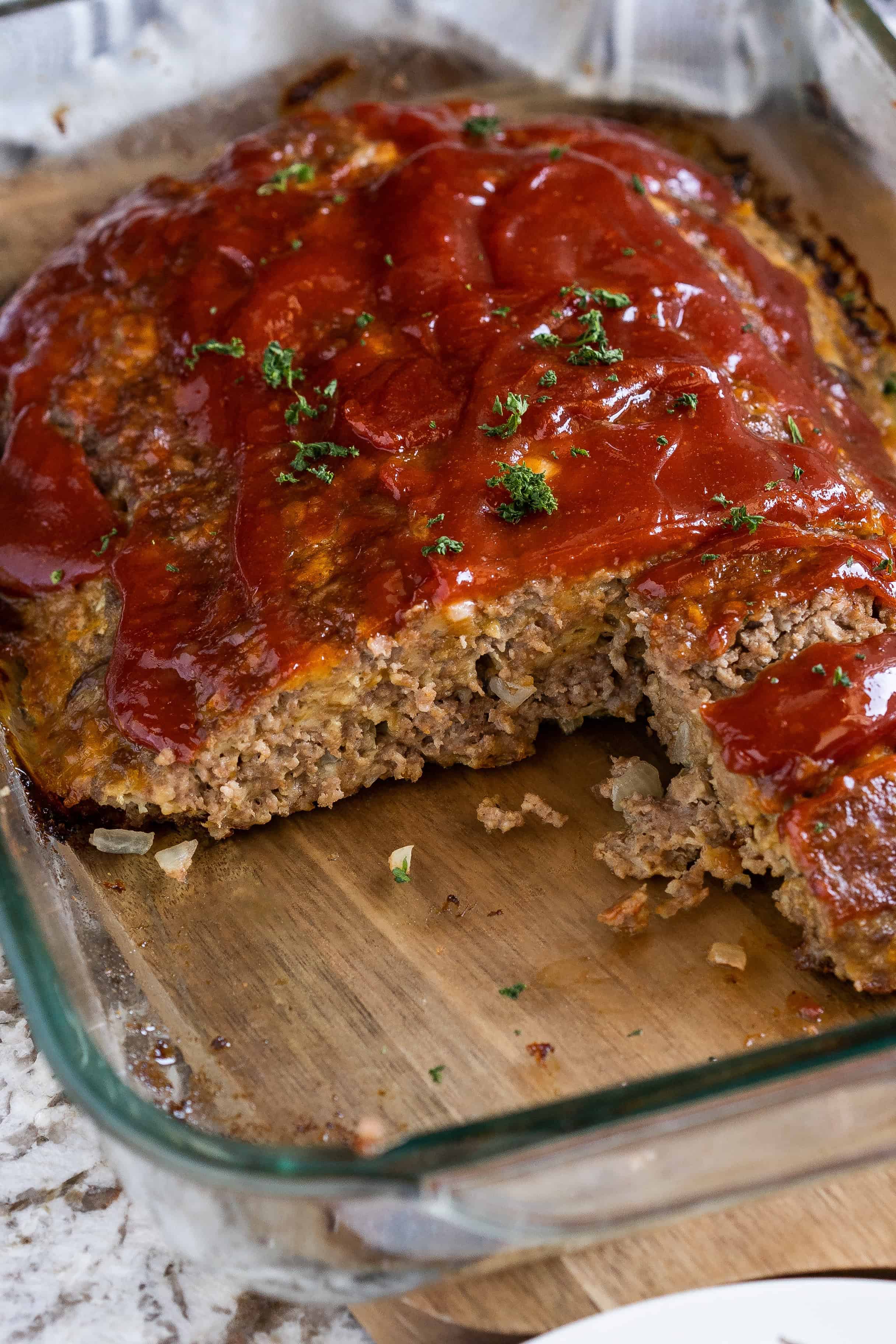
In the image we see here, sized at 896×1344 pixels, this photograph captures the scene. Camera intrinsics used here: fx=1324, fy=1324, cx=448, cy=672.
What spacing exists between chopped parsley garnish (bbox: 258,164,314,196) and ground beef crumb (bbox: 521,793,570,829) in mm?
2683

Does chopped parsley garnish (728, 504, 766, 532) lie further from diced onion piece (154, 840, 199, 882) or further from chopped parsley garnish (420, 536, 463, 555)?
diced onion piece (154, 840, 199, 882)

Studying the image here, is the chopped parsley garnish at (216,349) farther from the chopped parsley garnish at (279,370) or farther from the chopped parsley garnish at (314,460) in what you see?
the chopped parsley garnish at (314,460)

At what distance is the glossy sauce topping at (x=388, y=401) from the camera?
13.7ft

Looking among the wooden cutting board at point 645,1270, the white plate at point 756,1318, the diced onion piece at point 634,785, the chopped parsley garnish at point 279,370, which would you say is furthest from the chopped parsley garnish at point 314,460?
the white plate at point 756,1318

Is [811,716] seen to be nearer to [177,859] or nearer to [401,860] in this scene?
[401,860]

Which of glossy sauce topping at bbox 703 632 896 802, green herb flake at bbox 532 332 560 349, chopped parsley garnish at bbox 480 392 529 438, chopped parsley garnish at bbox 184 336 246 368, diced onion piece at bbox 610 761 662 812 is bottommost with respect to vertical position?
diced onion piece at bbox 610 761 662 812

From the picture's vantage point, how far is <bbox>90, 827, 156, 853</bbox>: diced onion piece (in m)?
4.38

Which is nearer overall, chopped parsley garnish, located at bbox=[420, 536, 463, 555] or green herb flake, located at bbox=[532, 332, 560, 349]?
chopped parsley garnish, located at bbox=[420, 536, 463, 555]

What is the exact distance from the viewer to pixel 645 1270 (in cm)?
351

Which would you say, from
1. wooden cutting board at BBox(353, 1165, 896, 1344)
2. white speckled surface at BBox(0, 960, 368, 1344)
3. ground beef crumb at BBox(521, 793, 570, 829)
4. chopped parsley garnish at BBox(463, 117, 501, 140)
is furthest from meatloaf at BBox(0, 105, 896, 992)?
white speckled surface at BBox(0, 960, 368, 1344)

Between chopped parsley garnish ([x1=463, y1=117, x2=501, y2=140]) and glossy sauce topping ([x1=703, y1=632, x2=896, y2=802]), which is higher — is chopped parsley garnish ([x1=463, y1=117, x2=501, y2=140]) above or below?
above

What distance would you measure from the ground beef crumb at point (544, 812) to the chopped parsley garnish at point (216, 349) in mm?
1905

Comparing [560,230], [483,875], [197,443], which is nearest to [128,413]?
[197,443]

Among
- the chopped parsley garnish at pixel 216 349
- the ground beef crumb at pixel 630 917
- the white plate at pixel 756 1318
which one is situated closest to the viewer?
the white plate at pixel 756 1318
